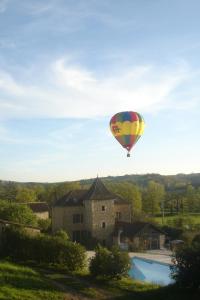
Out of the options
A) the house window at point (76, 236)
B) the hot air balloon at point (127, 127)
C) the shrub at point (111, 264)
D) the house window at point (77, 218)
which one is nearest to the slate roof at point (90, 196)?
the house window at point (77, 218)

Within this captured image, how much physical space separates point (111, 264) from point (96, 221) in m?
21.6

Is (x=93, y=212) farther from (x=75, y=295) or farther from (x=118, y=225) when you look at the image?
(x=75, y=295)

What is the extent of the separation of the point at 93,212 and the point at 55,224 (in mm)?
4463

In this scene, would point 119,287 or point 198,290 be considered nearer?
point 198,290

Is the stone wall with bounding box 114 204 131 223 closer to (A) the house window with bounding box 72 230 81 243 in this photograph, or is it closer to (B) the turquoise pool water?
(A) the house window with bounding box 72 230 81 243

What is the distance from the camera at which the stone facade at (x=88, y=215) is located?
45156mm

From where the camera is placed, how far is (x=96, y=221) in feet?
148

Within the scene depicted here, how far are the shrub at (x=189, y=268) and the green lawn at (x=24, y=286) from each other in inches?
212

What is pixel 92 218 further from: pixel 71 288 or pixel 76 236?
pixel 71 288

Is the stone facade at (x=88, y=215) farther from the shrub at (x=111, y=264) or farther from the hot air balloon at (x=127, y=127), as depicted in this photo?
the shrub at (x=111, y=264)

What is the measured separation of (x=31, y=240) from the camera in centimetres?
2759

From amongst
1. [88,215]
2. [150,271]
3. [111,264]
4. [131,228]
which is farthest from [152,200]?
[111,264]

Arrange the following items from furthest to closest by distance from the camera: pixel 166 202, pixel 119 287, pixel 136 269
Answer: pixel 166 202, pixel 136 269, pixel 119 287

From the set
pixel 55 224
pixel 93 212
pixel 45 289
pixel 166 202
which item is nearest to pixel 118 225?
pixel 93 212
